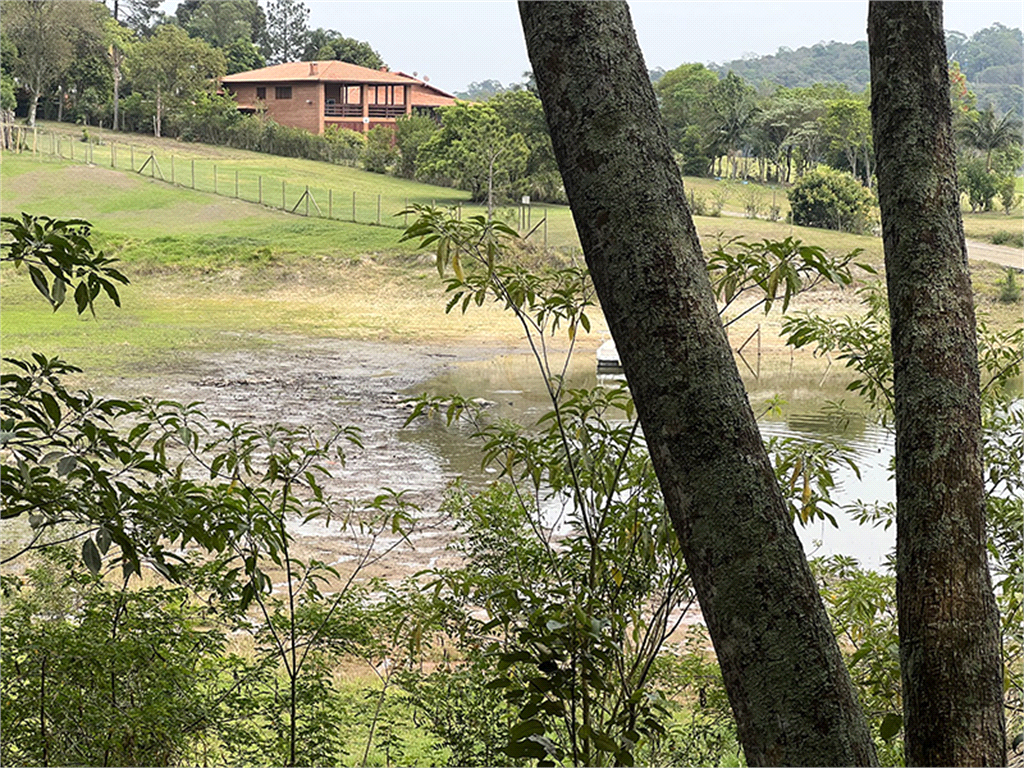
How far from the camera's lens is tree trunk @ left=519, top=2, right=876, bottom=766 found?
2.24ft

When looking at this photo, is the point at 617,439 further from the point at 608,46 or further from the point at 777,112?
the point at 777,112

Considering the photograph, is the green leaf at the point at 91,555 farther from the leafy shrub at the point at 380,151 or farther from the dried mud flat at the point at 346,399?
the leafy shrub at the point at 380,151

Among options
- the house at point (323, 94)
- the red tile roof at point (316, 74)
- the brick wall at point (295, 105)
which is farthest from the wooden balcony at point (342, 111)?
the red tile roof at point (316, 74)

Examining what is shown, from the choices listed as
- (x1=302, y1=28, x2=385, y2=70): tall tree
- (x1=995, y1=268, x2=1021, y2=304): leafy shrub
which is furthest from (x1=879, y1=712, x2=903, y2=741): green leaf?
(x1=302, y1=28, x2=385, y2=70): tall tree

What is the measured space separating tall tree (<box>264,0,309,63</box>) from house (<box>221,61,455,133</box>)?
27.4 inches

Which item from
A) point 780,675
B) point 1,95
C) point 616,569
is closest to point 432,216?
point 616,569

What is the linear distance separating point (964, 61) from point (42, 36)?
71.1 ft

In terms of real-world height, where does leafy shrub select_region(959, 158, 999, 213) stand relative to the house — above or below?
below

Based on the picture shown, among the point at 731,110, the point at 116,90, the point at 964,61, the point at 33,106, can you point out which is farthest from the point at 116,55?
the point at 964,61

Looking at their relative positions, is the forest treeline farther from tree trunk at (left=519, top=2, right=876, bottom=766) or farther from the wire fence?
tree trunk at (left=519, top=2, right=876, bottom=766)

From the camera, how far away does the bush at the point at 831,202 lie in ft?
53.3

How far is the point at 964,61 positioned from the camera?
4648mm

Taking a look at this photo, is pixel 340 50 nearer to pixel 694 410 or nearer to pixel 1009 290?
pixel 1009 290

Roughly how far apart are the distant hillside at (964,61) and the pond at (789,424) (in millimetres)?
1593
